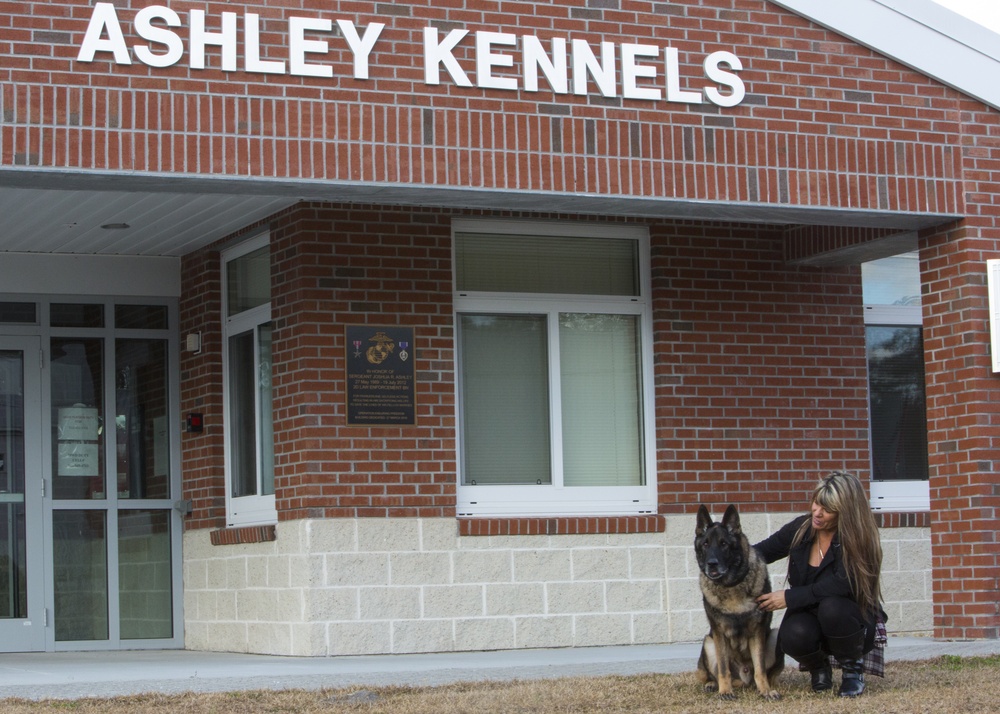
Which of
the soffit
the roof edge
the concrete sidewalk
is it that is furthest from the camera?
the roof edge

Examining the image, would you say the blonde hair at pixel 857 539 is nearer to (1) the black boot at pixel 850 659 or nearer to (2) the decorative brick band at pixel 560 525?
(1) the black boot at pixel 850 659

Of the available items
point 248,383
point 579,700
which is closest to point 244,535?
point 248,383

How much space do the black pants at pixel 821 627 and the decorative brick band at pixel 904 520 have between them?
15.1 ft

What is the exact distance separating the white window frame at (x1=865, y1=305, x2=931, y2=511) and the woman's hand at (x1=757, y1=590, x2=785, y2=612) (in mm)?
5131

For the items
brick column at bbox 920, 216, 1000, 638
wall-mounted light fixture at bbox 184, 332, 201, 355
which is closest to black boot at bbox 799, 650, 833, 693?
brick column at bbox 920, 216, 1000, 638

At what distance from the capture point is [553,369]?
37.0 feet

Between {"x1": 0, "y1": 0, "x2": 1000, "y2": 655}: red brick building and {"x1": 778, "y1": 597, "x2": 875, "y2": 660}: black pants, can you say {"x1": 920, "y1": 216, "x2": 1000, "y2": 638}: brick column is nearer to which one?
{"x1": 0, "y1": 0, "x2": 1000, "y2": 655}: red brick building

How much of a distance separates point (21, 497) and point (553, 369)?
435cm

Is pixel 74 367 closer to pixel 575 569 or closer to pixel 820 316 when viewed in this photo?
pixel 575 569

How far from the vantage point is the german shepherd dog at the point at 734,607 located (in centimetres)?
712

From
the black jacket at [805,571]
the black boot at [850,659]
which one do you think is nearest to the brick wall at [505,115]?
the black jacket at [805,571]

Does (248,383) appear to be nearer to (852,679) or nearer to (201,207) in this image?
(201,207)

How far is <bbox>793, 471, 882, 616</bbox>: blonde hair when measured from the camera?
7141 mm

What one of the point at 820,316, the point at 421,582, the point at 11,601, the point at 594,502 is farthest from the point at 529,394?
the point at 11,601
